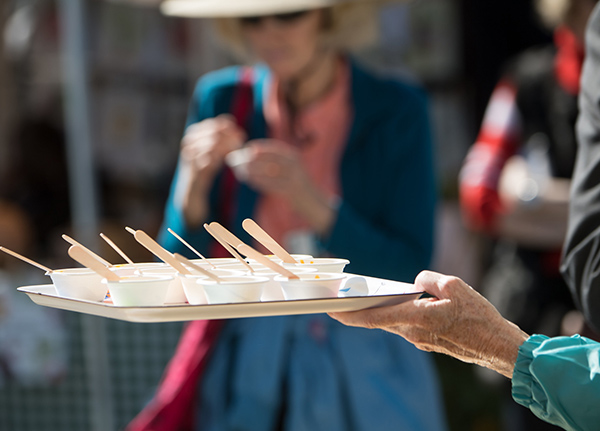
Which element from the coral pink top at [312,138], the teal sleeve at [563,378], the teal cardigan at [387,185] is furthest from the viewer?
the coral pink top at [312,138]

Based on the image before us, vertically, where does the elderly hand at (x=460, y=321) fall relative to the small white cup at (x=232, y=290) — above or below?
below

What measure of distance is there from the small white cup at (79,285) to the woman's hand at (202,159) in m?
1.04

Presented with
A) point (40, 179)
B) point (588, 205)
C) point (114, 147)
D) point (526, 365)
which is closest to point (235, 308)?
point (526, 365)

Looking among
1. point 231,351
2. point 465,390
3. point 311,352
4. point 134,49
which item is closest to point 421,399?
point 311,352

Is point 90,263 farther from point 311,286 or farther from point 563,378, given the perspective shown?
point 563,378

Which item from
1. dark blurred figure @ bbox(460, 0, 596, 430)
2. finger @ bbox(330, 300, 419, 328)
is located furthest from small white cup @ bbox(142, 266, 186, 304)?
dark blurred figure @ bbox(460, 0, 596, 430)

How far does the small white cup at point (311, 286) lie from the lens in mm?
1146

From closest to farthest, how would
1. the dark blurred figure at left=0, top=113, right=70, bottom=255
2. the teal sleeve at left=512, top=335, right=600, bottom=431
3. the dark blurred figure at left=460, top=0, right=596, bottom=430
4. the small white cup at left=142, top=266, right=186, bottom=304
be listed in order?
the teal sleeve at left=512, top=335, right=600, bottom=431
the small white cup at left=142, top=266, right=186, bottom=304
the dark blurred figure at left=460, top=0, right=596, bottom=430
the dark blurred figure at left=0, top=113, right=70, bottom=255

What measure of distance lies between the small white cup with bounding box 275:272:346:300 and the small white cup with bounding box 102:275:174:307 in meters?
0.17

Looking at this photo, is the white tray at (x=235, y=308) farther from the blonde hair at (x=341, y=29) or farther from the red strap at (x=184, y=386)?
the blonde hair at (x=341, y=29)

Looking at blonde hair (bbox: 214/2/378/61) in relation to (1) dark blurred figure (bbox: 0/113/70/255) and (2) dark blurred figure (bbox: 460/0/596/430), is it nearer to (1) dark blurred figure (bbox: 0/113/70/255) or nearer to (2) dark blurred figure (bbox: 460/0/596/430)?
(2) dark blurred figure (bbox: 460/0/596/430)

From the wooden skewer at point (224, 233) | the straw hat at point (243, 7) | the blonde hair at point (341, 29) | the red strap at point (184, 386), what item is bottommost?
the red strap at point (184, 386)

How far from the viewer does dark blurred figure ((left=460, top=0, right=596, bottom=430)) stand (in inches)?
102

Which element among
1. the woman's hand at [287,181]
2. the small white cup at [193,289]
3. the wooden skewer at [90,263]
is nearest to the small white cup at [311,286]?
the small white cup at [193,289]
